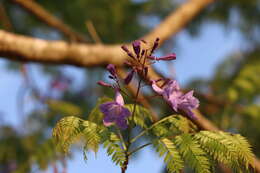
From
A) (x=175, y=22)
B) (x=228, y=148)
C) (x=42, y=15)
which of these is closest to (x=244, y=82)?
(x=175, y=22)

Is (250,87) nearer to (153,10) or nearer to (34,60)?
(34,60)

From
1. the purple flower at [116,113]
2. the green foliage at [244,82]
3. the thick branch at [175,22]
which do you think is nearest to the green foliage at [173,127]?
the purple flower at [116,113]

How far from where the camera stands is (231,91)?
11.2ft

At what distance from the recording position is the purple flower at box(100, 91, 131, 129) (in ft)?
4.16

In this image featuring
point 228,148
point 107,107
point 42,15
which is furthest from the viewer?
point 42,15

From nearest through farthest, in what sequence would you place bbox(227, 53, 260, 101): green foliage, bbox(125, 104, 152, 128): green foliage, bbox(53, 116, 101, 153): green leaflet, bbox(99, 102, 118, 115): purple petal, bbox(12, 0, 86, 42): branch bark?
bbox(53, 116, 101, 153): green leaflet < bbox(99, 102, 118, 115): purple petal < bbox(125, 104, 152, 128): green foliage < bbox(12, 0, 86, 42): branch bark < bbox(227, 53, 260, 101): green foliage

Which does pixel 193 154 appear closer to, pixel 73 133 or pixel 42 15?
pixel 73 133

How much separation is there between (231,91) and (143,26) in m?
3.08

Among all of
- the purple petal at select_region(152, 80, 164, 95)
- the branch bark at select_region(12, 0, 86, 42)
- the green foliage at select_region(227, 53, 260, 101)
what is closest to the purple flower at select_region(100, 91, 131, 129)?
the purple petal at select_region(152, 80, 164, 95)

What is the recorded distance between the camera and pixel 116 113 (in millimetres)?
1265

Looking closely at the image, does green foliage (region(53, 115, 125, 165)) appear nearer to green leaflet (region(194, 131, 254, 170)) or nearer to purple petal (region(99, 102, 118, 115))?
purple petal (region(99, 102, 118, 115))

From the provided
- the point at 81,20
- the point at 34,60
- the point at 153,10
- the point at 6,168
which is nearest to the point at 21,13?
the point at 81,20

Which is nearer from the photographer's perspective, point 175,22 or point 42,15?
point 42,15

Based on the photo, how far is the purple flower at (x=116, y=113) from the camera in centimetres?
127
